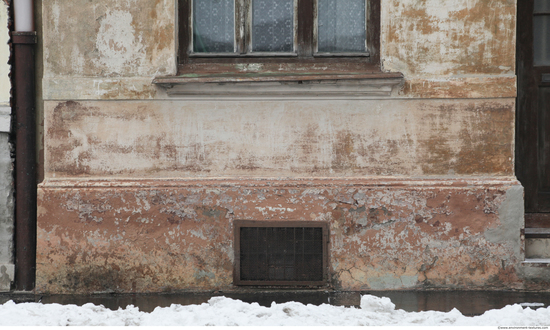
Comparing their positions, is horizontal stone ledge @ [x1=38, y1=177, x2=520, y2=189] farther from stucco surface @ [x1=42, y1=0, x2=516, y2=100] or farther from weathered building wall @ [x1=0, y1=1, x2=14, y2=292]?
stucco surface @ [x1=42, y1=0, x2=516, y2=100]

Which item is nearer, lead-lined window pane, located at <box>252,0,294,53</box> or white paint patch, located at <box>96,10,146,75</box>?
white paint patch, located at <box>96,10,146,75</box>

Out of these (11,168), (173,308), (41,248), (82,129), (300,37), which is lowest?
(173,308)

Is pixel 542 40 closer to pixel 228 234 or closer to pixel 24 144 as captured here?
pixel 228 234

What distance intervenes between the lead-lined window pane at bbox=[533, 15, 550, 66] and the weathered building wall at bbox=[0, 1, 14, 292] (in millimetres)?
5014

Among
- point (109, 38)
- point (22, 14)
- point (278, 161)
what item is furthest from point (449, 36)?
point (22, 14)

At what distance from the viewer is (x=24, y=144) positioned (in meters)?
4.89

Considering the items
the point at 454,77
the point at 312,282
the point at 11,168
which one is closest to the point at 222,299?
the point at 312,282

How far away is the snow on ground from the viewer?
3.88 metres

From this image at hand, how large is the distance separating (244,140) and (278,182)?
49 cm

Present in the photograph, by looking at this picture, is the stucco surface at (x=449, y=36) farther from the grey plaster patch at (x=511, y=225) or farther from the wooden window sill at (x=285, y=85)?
the grey plaster patch at (x=511, y=225)

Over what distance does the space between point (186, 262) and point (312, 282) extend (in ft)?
3.71

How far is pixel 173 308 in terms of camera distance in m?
4.18

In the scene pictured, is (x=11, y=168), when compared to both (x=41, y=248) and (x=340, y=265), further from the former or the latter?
(x=340, y=265)

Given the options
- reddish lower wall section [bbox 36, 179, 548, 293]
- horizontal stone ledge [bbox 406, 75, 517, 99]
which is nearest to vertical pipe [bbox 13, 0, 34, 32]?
reddish lower wall section [bbox 36, 179, 548, 293]
